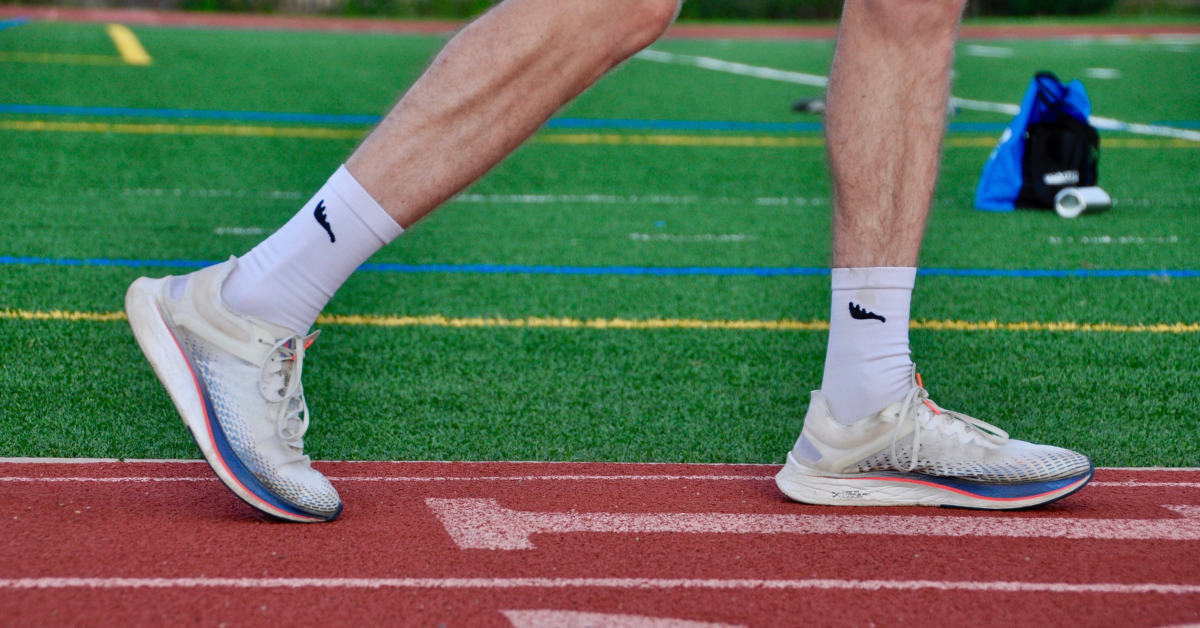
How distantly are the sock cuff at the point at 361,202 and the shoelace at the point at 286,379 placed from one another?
20cm

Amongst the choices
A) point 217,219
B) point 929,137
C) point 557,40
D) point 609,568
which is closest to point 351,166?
point 557,40

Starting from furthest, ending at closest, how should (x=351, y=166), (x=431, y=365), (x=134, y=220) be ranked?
1. (x=134, y=220)
2. (x=431, y=365)
3. (x=351, y=166)

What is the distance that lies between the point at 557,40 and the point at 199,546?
0.93 metres

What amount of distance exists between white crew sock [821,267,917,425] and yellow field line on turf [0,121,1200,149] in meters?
5.34

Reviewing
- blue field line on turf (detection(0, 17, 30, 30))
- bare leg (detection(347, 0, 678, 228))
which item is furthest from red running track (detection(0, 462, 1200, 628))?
blue field line on turf (detection(0, 17, 30, 30))

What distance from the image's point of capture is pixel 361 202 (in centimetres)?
167

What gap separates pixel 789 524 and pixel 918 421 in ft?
0.99

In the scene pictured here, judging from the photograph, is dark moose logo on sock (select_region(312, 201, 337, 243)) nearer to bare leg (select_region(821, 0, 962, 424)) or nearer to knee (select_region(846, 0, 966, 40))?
bare leg (select_region(821, 0, 962, 424))

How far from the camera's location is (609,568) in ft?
5.15

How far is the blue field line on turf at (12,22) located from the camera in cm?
1652

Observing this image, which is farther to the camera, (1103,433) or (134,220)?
(134,220)

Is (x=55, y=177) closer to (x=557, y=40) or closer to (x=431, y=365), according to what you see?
(x=431, y=365)

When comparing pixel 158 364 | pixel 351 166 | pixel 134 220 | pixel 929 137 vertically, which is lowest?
pixel 134 220

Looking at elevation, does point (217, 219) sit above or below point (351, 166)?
below
